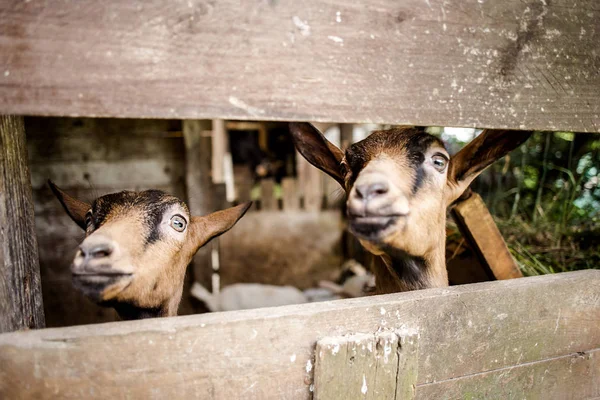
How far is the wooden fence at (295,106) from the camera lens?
124cm

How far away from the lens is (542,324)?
1907 millimetres

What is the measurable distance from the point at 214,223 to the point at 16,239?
4.56 ft

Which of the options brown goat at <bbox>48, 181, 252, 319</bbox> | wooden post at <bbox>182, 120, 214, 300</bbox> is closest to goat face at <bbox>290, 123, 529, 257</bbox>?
brown goat at <bbox>48, 181, 252, 319</bbox>

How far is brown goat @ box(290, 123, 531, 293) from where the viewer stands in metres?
1.70

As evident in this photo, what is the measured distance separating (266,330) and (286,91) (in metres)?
0.89

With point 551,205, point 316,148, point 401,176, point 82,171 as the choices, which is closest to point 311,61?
point 401,176

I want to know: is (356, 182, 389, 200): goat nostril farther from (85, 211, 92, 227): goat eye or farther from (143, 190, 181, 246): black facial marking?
(85, 211, 92, 227): goat eye

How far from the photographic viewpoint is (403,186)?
1.90 meters

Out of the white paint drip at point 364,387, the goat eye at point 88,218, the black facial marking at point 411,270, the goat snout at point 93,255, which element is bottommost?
the white paint drip at point 364,387

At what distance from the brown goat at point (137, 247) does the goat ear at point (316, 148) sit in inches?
26.9

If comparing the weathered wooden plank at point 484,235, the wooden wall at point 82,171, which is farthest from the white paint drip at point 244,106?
the wooden wall at point 82,171

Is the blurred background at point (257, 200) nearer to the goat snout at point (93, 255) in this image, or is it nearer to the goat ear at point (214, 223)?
the goat ear at point (214, 223)

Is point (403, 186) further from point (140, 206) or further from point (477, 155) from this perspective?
point (140, 206)

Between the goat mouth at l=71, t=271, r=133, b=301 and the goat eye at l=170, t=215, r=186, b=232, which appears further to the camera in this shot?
the goat eye at l=170, t=215, r=186, b=232
